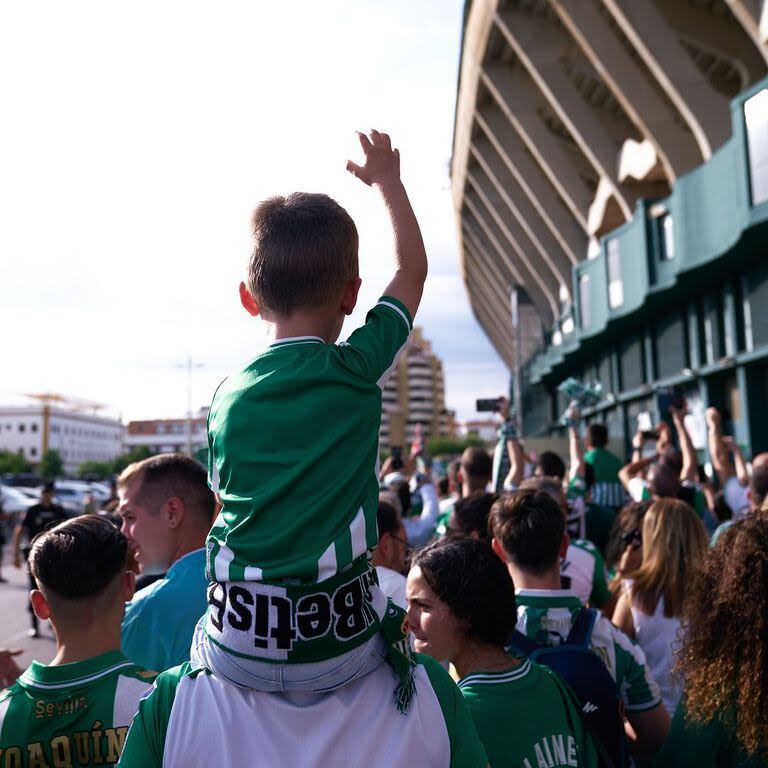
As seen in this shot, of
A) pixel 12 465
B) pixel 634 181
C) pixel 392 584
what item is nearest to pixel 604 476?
pixel 392 584

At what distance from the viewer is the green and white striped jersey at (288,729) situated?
1.72 meters

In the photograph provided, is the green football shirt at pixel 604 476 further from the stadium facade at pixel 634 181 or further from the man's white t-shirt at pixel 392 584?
the stadium facade at pixel 634 181

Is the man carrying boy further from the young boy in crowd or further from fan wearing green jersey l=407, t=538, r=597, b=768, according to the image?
fan wearing green jersey l=407, t=538, r=597, b=768

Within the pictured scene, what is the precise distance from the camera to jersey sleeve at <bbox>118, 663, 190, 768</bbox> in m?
1.74

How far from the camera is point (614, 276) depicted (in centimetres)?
2081

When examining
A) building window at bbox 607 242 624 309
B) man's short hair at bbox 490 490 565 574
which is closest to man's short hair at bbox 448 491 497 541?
man's short hair at bbox 490 490 565 574

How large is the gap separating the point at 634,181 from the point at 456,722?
21484 millimetres

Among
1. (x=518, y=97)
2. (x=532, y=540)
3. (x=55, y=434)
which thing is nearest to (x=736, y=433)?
(x=518, y=97)

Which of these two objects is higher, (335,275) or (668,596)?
(335,275)

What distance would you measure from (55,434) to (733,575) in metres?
193

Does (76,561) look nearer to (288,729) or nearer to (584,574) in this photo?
(288,729)

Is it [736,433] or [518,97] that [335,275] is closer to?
[736,433]

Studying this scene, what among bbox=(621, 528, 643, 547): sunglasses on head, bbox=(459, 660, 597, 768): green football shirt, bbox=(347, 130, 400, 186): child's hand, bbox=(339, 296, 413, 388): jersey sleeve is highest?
bbox=(347, 130, 400, 186): child's hand

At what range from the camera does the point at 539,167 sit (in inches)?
1089
